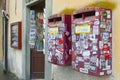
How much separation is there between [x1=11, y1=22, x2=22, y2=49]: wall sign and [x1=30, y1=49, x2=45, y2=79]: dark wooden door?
0.82m

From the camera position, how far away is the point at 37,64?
8875 millimetres

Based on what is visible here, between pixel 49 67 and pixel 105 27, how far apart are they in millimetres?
2793

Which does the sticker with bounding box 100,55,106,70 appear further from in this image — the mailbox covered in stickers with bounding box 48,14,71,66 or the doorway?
the doorway

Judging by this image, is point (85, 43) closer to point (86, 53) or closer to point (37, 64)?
point (86, 53)

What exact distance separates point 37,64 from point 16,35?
1507mm

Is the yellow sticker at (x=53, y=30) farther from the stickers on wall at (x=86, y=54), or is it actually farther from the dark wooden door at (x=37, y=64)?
the dark wooden door at (x=37, y=64)

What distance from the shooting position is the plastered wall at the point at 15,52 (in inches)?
384

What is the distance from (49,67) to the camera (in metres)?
6.86

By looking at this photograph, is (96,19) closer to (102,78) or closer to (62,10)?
(102,78)

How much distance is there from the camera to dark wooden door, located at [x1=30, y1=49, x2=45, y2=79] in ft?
29.0

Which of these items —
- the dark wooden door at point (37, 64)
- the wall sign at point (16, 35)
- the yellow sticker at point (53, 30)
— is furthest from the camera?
the wall sign at point (16, 35)

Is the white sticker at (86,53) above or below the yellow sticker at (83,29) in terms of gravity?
below

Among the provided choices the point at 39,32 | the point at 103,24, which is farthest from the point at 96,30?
the point at 39,32

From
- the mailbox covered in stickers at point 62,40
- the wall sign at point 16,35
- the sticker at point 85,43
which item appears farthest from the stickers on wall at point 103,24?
the wall sign at point 16,35
